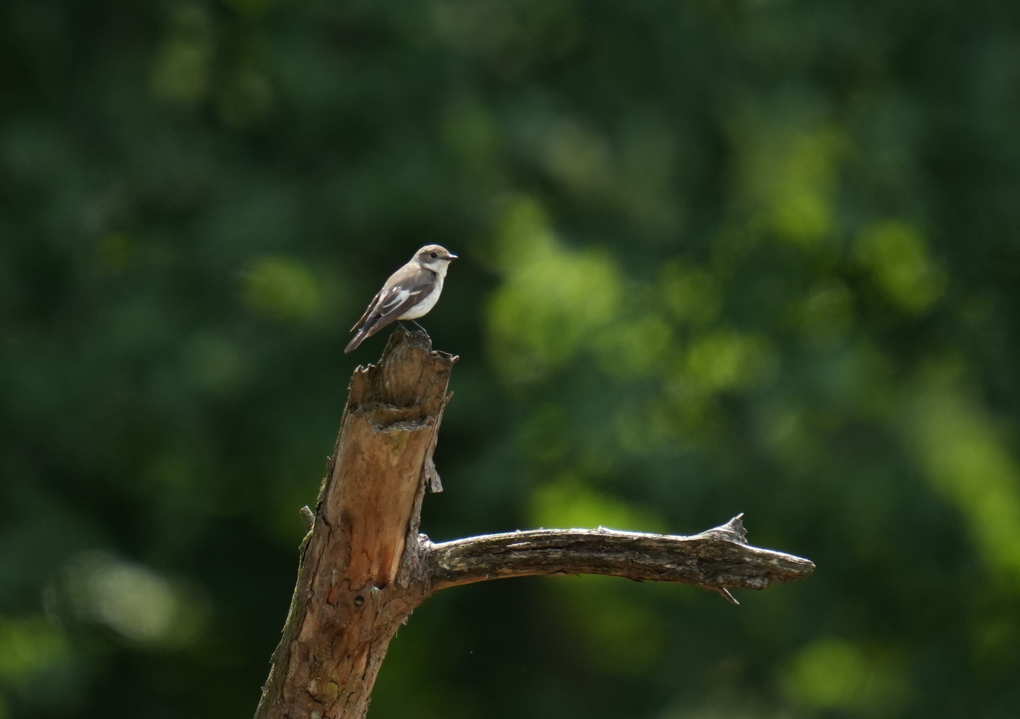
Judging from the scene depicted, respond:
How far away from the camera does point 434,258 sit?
665 centimetres

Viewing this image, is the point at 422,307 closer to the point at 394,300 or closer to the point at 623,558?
the point at 394,300

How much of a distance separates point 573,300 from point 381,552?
6692mm

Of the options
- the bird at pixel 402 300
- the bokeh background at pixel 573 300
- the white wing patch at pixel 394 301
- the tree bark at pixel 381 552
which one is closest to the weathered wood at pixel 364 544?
the tree bark at pixel 381 552

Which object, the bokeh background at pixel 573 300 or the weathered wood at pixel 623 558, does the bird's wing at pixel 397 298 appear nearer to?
the weathered wood at pixel 623 558

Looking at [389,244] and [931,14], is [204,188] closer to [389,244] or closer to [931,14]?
[389,244]

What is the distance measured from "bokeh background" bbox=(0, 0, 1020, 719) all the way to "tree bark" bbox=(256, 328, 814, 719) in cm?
654

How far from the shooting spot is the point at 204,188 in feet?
36.4

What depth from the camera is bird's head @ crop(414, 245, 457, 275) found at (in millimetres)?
6435

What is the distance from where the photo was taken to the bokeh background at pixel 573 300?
35.0 ft

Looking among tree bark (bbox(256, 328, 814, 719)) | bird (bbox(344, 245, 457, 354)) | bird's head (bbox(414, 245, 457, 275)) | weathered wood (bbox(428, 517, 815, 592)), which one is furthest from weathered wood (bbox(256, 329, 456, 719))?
bird's head (bbox(414, 245, 457, 275))

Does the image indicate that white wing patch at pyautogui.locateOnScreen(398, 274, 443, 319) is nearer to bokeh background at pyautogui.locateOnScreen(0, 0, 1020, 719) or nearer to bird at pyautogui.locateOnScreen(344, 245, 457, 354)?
bird at pyautogui.locateOnScreen(344, 245, 457, 354)

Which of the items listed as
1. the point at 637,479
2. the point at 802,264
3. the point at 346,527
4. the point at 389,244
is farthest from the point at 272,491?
the point at 346,527

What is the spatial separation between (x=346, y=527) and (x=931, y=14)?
9798 mm

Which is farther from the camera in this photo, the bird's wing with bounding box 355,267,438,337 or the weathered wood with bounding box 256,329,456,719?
the bird's wing with bounding box 355,267,438,337
